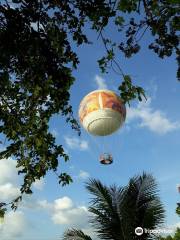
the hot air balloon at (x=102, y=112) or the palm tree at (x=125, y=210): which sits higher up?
the hot air balloon at (x=102, y=112)

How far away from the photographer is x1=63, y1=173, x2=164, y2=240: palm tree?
52.4 feet

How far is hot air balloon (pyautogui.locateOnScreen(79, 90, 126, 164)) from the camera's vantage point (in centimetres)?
1680

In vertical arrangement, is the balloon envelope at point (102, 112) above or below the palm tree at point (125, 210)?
above

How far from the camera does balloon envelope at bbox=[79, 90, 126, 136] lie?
661 inches

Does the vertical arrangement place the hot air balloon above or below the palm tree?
above

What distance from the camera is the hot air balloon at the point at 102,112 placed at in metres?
16.8

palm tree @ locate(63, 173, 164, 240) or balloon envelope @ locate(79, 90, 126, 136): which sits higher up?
balloon envelope @ locate(79, 90, 126, 136)

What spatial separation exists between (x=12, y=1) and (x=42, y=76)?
1.32 metres

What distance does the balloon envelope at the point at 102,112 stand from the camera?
55.1 ft

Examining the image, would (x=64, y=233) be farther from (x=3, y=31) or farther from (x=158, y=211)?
(x=3, y=31)

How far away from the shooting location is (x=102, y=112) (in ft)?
56.6

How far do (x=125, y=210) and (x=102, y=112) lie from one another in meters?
4.18

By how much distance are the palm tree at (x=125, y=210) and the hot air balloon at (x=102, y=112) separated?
2394mm

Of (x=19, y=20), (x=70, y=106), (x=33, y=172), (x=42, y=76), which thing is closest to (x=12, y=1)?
(x=19, y=20)
